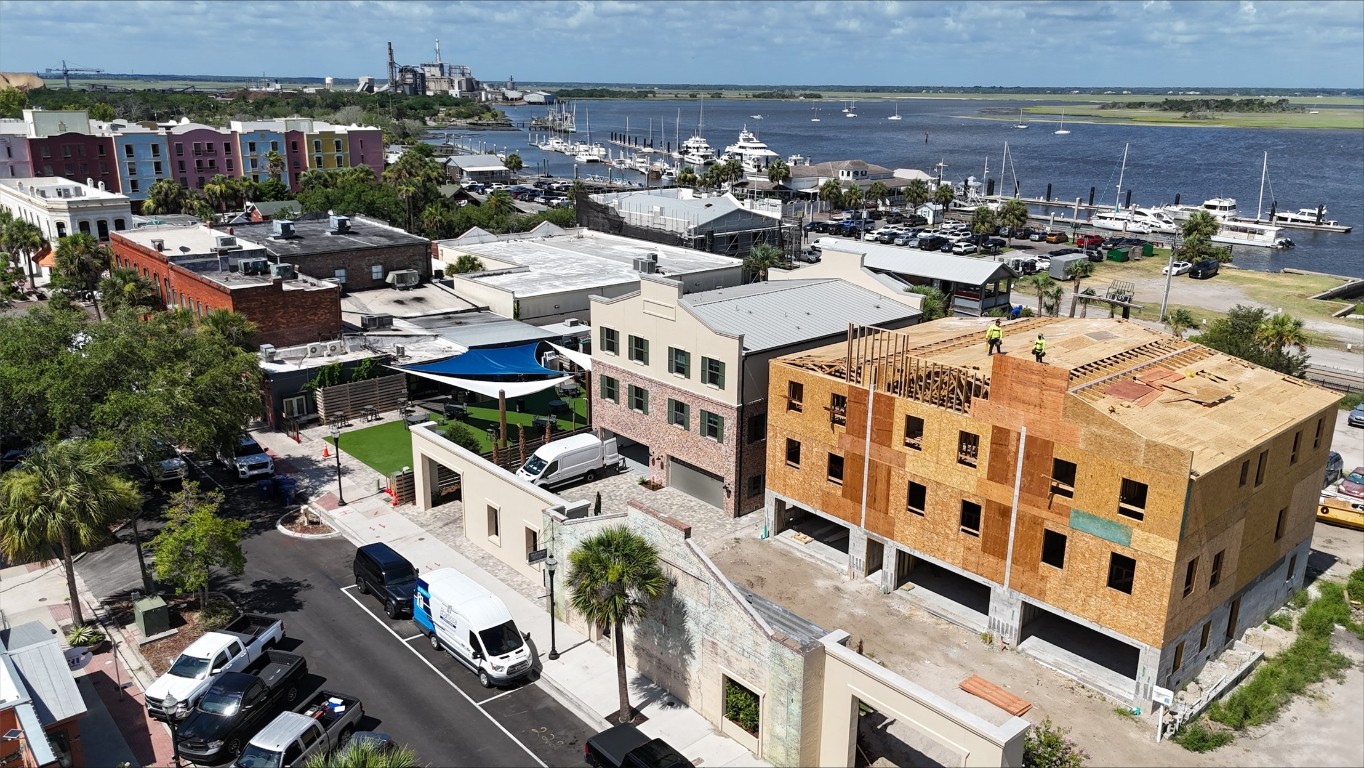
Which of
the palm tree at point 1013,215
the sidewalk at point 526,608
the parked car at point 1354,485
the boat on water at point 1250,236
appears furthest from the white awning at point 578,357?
the boat on water at point 1250,236

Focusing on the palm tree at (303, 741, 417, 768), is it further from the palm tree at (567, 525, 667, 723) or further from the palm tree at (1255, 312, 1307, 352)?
the palm tree at (1255, 312, 1307, 352)

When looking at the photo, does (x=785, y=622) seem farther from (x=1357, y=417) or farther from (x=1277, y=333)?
(x=1357, y=417)

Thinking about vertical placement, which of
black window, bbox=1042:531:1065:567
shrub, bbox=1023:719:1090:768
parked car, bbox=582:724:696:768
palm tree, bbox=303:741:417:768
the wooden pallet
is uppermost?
palm tree, bbox=303:741:417:768

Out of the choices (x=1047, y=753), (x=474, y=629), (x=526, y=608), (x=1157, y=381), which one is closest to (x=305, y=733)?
(x=474, y=629)

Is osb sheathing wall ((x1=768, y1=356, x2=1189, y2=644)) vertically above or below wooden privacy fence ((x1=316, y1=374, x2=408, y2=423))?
above

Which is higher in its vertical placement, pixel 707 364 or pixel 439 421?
pixel 707 364

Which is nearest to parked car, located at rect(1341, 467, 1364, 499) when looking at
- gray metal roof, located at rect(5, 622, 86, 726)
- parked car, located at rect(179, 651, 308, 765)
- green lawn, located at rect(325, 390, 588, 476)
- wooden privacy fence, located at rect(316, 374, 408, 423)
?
green lawn, located at rect(325, 390, 588, 476)

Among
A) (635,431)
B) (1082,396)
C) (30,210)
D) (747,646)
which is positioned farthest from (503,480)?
(30,210)
